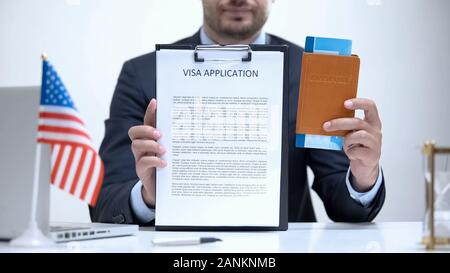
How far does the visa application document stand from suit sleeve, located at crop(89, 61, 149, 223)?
525 millimetres

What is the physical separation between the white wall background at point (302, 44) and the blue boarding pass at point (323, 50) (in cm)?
191

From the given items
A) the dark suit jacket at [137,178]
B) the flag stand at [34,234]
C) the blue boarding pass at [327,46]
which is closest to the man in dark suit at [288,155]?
the dark suit jacket at [137,178]

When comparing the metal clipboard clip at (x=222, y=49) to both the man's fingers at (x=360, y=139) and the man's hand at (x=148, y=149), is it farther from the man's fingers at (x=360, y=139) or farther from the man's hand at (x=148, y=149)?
the man's fingers at (x=360, y=139)

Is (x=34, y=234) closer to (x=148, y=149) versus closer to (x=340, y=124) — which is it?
(x=148, y=149)

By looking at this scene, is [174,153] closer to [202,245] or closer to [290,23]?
[202,245]

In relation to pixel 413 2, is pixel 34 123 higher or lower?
→ lower

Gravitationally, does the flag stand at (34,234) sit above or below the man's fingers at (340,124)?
below

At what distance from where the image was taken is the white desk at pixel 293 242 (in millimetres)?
1527

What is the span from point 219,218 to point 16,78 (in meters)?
2.28

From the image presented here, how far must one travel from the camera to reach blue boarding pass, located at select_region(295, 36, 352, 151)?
190cm

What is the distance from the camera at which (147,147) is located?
1877 mm
